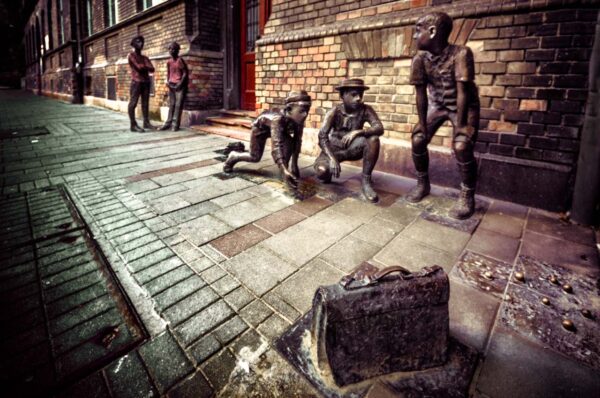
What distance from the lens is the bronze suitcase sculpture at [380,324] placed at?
3.89ft

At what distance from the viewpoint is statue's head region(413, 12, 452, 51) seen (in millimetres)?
2674

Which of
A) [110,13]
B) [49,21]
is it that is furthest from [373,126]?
[49,21]

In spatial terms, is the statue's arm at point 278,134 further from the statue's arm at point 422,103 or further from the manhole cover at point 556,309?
the manhole cover at point 556,309

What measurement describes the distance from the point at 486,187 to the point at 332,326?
309 cm

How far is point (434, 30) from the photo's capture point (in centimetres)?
268

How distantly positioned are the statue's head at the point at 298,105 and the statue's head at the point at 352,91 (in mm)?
355

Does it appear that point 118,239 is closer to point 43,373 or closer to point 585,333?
point 43,373

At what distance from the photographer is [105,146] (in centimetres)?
573

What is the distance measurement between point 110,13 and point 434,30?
14901mm

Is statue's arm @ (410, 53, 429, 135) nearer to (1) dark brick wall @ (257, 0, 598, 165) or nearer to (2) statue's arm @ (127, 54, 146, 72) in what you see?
(1) dark brick wall @ (257, 0, 598, 165)

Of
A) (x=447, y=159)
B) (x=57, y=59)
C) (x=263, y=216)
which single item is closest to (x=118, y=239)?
(x=263, y=216)

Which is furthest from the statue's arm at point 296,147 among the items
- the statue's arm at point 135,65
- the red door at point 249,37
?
the statue's arm at point 135,65

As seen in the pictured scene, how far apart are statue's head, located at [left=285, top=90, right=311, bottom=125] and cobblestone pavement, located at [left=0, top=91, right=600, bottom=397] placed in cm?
84

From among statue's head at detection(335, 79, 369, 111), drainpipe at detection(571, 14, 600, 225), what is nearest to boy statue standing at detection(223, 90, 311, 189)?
statue's head at detection(335, 79, 369, 111)
